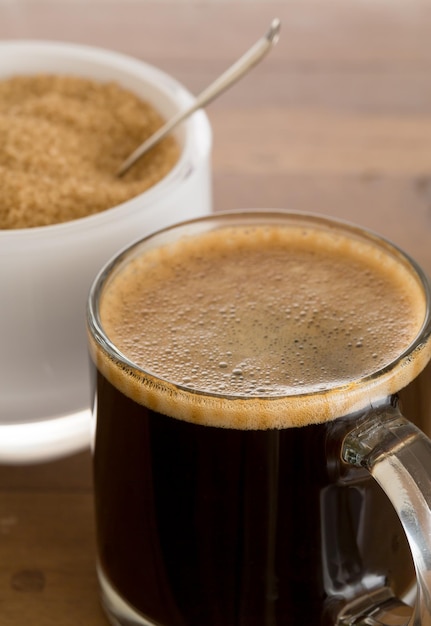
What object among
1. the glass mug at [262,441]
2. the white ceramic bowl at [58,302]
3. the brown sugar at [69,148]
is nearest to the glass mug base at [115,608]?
the glass mug at [262,441]

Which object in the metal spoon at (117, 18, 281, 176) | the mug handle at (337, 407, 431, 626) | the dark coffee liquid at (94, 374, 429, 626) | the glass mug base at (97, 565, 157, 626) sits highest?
the metal spoon at (117, 18, 281, 176)

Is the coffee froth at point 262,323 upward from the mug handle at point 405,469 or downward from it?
upward

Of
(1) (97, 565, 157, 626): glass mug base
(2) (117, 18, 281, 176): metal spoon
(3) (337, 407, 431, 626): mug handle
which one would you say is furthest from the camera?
(2) (117, 18, 281, 176): metal spoon

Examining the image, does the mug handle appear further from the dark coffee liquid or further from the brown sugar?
the brown sugar

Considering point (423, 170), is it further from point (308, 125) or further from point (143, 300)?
point (143, 300)

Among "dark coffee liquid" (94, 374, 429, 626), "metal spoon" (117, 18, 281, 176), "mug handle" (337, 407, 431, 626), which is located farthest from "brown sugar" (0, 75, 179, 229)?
"mug handle" (337, 407, 431, 626)

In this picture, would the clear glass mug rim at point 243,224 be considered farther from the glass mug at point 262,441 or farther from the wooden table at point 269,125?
the wooden table at point 269,125

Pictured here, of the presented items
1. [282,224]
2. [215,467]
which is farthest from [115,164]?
[215,467]
